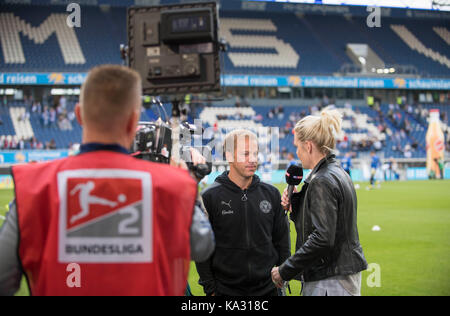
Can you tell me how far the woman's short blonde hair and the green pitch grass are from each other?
3.54 metres

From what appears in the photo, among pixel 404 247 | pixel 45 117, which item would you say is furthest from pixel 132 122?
pixel 45 117

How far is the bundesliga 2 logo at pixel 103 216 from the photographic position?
72.3 inches

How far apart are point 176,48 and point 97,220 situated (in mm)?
1007

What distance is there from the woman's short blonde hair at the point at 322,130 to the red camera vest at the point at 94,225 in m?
1.53

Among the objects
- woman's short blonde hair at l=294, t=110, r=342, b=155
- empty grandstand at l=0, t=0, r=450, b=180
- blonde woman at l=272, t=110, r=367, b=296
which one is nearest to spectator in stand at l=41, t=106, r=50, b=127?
empty grandstand at l=0, t=0, r=450, b=180

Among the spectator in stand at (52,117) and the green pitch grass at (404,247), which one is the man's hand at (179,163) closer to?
the green pitch grass at (404,247)

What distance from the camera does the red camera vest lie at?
184 centimetres

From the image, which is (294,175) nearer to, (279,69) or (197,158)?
(197,158)

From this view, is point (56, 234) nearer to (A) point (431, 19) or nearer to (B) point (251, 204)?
(B) point (251, 204)

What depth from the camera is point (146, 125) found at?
9.00ft

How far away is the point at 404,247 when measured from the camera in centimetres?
947

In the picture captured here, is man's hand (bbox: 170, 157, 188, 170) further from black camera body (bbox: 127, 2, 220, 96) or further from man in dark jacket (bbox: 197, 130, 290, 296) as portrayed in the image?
man in dark jacket (bbox: 197, 130, 290, 296)
